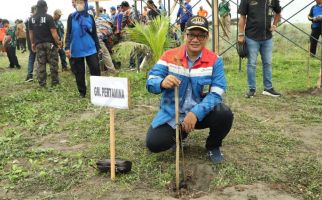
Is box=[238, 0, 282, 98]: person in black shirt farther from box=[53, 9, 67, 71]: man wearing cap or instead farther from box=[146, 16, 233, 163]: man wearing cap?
box=[53, 9, 67, 71]: man wearing cap

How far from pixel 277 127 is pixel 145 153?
69.9 inches

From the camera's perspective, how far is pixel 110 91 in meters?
3.18

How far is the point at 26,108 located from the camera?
241 inches

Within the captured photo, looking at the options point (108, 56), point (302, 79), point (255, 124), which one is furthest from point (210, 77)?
point (108, 56)

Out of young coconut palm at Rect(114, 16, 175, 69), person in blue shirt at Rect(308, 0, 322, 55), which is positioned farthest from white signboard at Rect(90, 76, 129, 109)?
person in blue shirt at Rect(308, 0, 322, 55)

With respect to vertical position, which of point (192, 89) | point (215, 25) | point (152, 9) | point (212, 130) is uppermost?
point (152, 9)

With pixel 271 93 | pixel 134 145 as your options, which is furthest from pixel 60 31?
pixel 134 145

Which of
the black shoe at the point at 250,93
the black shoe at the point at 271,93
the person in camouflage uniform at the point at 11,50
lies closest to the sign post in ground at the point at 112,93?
the black shoe at the point at 250,93

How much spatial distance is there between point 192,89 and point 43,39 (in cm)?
489

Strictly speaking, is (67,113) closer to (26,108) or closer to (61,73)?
(26,108)

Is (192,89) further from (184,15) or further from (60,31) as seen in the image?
(184,15)

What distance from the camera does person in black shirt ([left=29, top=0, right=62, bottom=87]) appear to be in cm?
741

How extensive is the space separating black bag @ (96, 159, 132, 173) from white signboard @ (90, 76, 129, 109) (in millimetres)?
541

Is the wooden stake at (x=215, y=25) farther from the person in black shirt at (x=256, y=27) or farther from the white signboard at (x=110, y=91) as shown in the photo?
the white signboard at (x=110, y=91)
